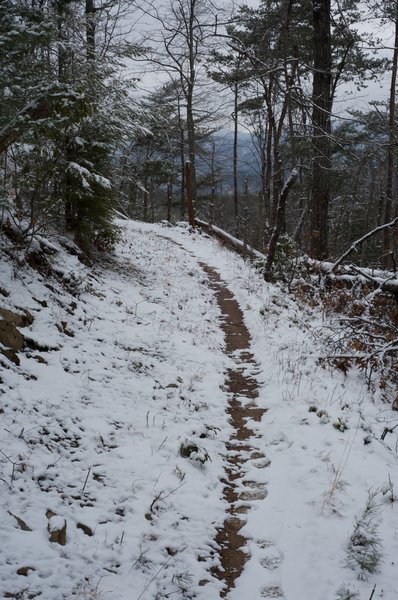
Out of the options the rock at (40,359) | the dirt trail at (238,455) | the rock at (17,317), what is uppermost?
the rock at (17,317)

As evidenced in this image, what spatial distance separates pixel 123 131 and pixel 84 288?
12.0 ft

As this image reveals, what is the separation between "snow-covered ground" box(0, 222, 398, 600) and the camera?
283cm

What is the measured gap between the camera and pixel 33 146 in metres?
6.23

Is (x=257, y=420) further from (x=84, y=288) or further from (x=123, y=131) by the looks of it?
(x=123, y=131)

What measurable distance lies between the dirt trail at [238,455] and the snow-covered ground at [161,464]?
0.26ft

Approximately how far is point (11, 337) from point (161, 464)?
2.31 m

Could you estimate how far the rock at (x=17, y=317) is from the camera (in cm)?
509

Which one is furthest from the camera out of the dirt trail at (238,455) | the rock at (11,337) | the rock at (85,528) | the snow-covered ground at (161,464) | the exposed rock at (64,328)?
the exposed rock at (64,328)

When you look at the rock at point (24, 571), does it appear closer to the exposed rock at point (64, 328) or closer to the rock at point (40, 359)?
the rock at point (40, 359)

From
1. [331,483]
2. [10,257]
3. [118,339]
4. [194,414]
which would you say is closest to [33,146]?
[10,257]

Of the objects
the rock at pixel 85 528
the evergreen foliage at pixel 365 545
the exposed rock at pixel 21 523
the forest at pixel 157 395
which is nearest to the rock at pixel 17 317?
the forest at pixel 157 395

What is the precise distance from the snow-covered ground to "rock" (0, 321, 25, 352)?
0.43 ft

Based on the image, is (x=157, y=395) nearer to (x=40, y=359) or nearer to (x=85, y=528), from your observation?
(x=40, y=359)

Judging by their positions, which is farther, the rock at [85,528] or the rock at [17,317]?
the rock at [17,317]
